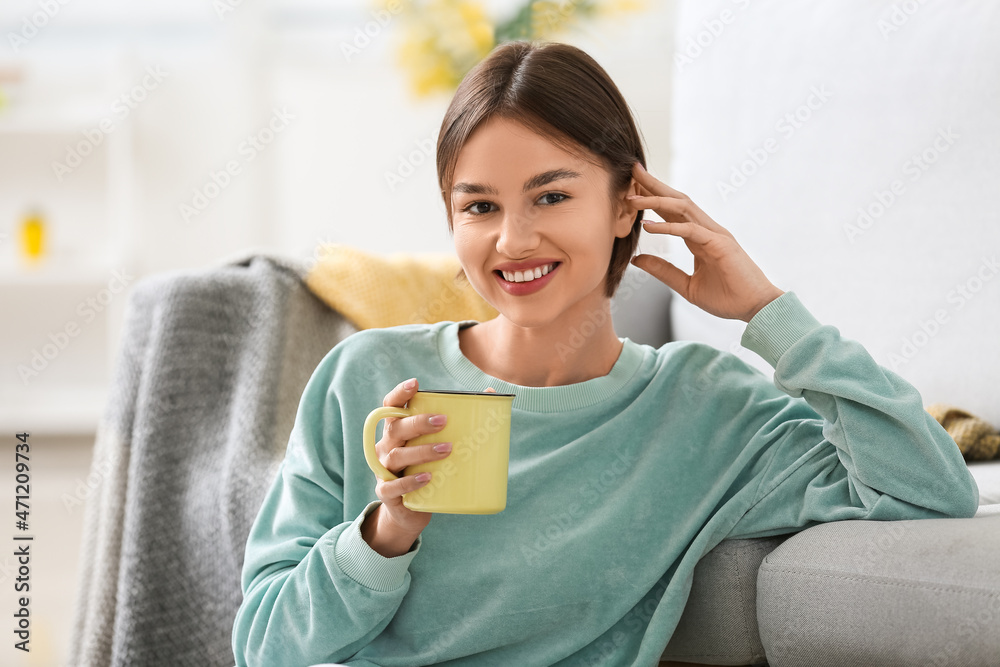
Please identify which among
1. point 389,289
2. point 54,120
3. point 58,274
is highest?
point 54,120

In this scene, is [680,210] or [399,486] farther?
[680,210]

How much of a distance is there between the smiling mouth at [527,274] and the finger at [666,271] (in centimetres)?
15

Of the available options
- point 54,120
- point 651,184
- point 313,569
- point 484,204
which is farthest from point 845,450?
point 54,120

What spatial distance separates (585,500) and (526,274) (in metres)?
0.27

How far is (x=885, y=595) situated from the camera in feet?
2.71

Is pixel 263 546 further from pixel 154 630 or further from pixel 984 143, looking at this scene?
pixel 984 143

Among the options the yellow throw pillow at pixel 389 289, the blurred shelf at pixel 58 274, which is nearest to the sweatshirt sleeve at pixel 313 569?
the yellow throw pillow at pixel 389 289

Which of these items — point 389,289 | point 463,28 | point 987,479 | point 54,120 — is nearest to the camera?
point 987,479

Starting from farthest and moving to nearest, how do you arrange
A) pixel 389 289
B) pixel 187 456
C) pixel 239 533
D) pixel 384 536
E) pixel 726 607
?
pixel 389 289
pixel 187 456
pixel 239 533
pixel 726 607
pixel 384 536

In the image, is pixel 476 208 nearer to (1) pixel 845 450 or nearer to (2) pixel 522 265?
(2) pixel 522 265

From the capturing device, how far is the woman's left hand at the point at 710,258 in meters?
1.04

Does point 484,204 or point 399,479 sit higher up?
point 484,204

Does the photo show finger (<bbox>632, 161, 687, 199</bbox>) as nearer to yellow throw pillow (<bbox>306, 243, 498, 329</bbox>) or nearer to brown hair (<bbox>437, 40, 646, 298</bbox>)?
brown hair (<bbox>437, 40, 646, 298</bbox>)

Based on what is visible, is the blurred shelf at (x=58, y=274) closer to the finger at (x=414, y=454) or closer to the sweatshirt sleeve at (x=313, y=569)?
the sweatshirt sleeve at (x=313, y=569)
